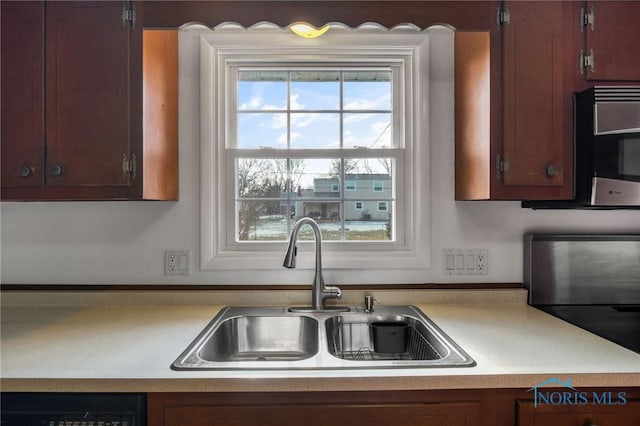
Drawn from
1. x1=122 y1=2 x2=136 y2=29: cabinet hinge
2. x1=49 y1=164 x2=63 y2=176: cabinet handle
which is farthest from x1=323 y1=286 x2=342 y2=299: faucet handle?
x1=122 y1=2 x2=136 y2=29: cabinet hinge

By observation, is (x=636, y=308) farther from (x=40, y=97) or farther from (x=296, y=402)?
(x=40, y=97)

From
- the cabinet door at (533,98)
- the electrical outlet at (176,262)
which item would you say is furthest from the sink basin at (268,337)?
the cabinet door at (533,98)

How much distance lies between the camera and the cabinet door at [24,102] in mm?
1321

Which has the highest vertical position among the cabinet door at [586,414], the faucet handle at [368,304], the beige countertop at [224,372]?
the faucet handle at [368,304]

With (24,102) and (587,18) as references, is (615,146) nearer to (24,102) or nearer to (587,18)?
(587,18)

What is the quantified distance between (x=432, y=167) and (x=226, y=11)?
1.06 meters

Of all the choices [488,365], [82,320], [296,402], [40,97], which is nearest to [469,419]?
[488,365]

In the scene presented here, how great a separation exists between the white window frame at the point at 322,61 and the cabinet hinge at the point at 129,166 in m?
0.37

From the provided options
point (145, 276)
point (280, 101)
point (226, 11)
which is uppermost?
point (226, 11)

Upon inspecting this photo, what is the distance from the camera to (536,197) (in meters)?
1.36

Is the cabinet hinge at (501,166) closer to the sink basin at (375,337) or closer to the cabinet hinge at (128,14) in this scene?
the sink basin at (375,337)

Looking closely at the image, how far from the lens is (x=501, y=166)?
4.40 feet

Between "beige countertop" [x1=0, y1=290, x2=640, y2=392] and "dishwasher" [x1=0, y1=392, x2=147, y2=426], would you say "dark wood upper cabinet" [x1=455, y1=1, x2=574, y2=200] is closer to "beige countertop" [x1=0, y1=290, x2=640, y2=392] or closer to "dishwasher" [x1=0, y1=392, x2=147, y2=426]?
"beige countertop" [x1=0, y1=290, x2=640, y2=392]

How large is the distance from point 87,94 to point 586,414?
1.85 meters
